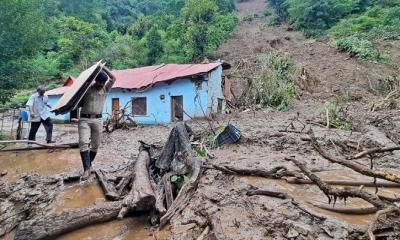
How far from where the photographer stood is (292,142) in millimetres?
9344

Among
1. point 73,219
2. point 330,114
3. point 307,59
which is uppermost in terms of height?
point 307,59

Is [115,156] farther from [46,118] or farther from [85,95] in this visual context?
[85,95]

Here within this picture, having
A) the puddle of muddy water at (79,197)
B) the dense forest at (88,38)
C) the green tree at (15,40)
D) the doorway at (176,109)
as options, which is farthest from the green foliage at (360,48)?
the puddle of muddy water at (79,197)

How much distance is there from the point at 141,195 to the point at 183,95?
14.6 metres

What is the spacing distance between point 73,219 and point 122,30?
2059 inches

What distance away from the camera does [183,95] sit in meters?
19.0

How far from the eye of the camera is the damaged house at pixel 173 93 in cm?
1869

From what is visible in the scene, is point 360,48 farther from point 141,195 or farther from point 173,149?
point 141,195

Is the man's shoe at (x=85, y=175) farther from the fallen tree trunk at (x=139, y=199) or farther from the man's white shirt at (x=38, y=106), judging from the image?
the man's white shirt at (x=38, y=106)

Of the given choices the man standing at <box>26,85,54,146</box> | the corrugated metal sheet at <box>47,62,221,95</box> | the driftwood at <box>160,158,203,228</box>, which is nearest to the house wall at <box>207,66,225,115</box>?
the corrugated metal sheet at <box>47,62,221,95</box>

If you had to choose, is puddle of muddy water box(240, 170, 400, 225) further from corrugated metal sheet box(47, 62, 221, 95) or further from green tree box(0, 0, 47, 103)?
corrugated metal sheet box(47, 62, 221, 95)

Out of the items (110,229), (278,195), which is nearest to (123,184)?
(110,229)

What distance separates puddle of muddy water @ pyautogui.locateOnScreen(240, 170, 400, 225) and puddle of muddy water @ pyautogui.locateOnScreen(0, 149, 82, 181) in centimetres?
411

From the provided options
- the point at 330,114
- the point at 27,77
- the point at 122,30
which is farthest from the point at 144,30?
the point at 330,114
